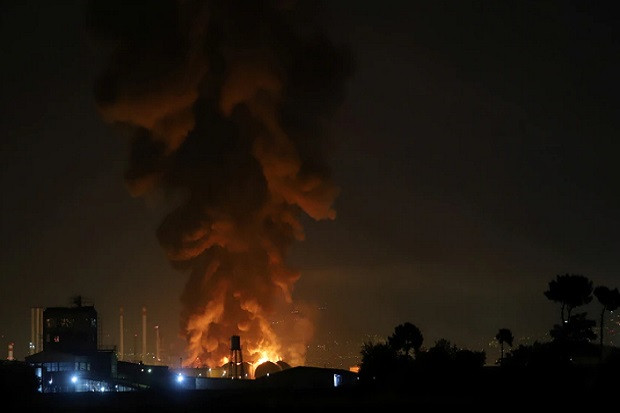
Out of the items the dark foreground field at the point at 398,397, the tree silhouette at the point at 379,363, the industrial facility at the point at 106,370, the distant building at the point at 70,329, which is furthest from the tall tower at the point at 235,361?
the dark foreground field at the point at 398,397

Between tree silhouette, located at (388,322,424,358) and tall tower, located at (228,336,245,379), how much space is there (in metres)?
22.1

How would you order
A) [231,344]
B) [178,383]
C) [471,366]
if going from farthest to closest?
[231,344]
[178,383]
[471,366]

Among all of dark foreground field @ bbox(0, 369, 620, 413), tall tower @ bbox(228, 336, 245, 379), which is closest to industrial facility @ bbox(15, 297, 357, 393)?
tall tower @ bbox(228, 336, 245, 379)

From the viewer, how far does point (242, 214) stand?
112 metres

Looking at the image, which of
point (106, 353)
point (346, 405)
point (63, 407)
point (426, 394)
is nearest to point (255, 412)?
point (346, 405)

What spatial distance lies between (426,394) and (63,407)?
2313cm

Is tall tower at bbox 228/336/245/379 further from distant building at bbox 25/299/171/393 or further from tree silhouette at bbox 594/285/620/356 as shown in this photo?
tree silhouette at bbox 594/285/620/356

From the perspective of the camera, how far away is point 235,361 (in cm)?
10906

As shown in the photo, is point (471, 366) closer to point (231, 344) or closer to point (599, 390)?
point (599, 390)

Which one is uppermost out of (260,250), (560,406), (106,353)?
(260,250)

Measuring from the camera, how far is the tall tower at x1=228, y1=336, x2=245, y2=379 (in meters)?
109

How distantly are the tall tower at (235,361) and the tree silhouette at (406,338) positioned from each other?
22129mm

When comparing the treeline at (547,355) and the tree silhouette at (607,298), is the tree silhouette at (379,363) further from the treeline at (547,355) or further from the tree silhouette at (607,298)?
the tree silhouette at (607,298)

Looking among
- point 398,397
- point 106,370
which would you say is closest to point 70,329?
point 106,370
